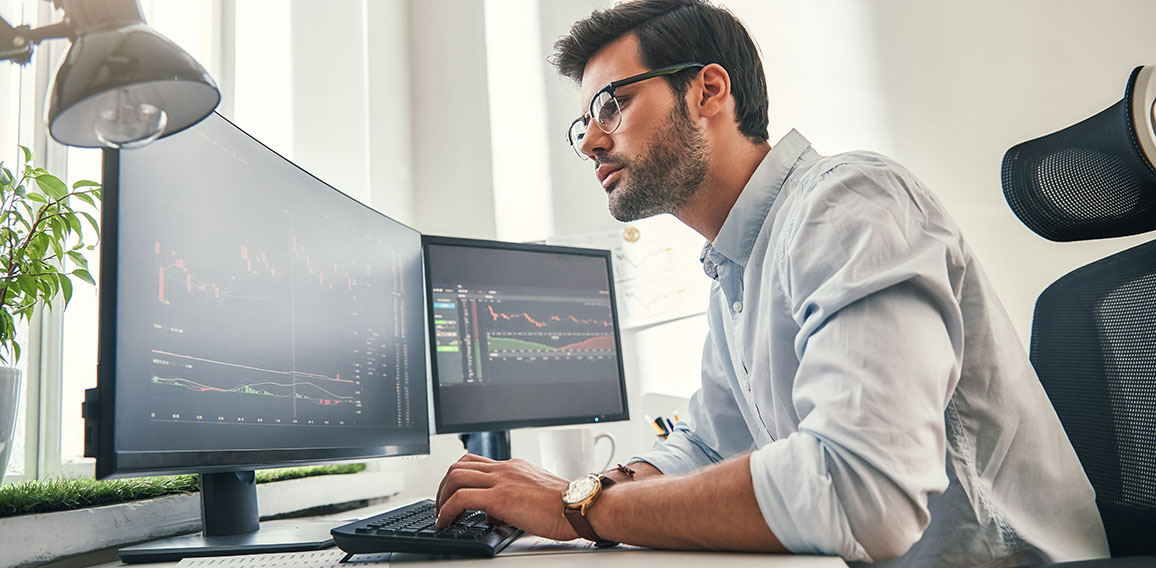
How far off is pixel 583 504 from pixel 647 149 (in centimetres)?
60

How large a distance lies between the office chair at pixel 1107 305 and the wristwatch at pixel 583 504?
0.58 m

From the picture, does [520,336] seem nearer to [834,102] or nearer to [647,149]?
[647,149]

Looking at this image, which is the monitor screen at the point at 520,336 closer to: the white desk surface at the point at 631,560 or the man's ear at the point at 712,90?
the man's ear at the point at 712,90

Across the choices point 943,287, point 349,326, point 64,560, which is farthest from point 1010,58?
point 64,560

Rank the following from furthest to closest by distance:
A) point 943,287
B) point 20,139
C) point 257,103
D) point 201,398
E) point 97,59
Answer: point 257,103
point 20,139
point 201,398
point 943,287
point 97,59

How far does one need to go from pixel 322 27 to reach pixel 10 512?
1.37 metres

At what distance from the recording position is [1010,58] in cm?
176

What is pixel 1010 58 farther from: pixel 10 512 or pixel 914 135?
pixel 10 512

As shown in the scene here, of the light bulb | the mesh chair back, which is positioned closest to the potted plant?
the light bulb

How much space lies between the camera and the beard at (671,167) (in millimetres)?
1171

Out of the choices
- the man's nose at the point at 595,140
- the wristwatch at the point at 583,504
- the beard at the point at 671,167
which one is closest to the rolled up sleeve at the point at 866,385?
the wristwatch at the point at 583,504

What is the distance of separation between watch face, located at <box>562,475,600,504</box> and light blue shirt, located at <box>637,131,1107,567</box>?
0.17m

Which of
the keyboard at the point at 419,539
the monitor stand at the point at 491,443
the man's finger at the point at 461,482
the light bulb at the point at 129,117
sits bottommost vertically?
the keyboard at the point at 419,539

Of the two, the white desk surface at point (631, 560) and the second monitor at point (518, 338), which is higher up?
the second monitor at point (518, 338)
